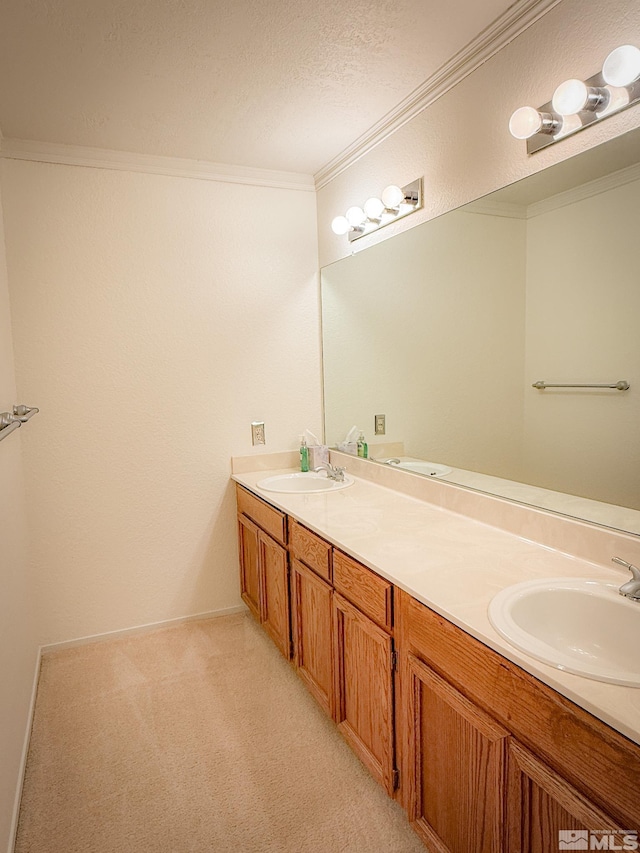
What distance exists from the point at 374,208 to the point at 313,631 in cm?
179

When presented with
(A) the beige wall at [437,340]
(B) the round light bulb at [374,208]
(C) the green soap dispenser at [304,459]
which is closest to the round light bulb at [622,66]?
(A) the beige wall at [437,340]

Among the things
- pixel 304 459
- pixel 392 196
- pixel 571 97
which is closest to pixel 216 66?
pixel 392 196

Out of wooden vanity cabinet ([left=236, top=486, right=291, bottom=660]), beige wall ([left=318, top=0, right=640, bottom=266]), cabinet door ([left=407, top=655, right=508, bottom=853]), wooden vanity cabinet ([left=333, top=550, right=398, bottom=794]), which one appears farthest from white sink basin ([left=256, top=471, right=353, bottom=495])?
cabinet door ([left=407, top=655, right=508, bottom=853])

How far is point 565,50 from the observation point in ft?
4.63

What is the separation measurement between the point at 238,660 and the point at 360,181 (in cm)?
236

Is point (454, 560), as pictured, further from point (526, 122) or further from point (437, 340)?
point (526, 122)

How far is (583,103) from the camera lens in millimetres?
1315

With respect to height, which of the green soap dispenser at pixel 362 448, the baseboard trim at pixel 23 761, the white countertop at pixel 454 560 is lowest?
the baseboard trim at pixel 23 761

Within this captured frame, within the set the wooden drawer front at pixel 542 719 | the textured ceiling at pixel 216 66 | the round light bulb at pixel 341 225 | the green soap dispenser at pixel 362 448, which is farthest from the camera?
the green soap dispenser at pixel 362 448

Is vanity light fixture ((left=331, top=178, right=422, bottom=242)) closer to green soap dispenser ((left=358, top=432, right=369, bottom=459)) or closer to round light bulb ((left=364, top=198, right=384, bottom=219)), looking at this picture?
round light bulb ((left=364, top=198, right=384, bottom=219))

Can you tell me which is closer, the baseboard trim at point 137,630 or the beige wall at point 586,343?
the beige wall at point 586,343

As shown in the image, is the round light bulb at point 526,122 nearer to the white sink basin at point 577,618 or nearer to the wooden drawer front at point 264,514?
the white sink basin at point 577,618

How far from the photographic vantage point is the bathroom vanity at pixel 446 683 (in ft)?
2.89

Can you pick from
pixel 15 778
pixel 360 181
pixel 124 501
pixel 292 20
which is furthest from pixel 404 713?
pixel 360 181
